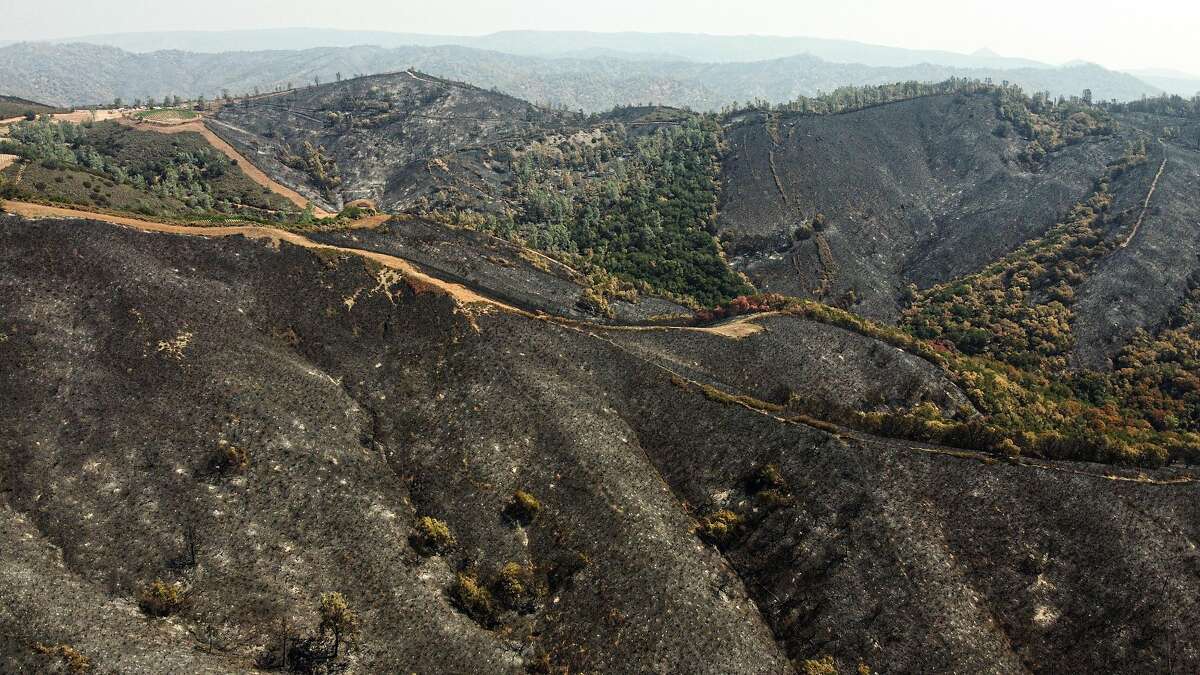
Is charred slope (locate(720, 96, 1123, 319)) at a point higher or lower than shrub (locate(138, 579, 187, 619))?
higher

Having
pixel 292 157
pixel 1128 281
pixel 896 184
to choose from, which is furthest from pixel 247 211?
pixel 1128 281

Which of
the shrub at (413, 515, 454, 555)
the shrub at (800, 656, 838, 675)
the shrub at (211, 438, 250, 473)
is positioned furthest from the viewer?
the shrub at (211, 438, 250, 473)

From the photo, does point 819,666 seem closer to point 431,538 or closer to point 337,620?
point 431,538

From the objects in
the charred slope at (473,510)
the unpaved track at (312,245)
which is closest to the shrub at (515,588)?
the charred slope at (473,510)

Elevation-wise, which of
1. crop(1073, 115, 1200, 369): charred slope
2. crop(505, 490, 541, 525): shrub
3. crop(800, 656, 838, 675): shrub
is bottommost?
crop(800, 656, 838, 675): shrub

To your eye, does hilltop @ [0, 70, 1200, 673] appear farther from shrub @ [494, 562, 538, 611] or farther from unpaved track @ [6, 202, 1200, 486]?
unpaved track @ [6, 202, 1200, 486]

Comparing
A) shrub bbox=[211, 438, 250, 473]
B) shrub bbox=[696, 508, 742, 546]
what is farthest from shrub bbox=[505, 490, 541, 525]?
shrub bbox=[211, 438, 250, 473]
